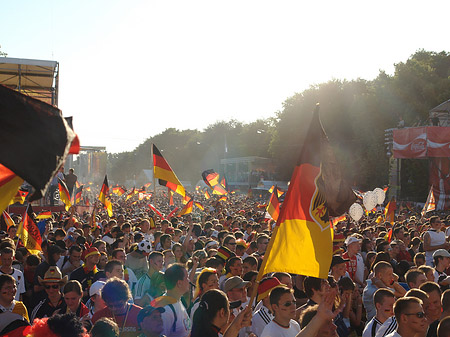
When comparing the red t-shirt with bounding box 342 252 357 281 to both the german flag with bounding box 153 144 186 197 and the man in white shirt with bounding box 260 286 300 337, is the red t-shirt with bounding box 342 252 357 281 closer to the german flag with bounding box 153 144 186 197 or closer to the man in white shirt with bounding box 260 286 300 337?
the man in white shirt with bounding box 260 286 300 337

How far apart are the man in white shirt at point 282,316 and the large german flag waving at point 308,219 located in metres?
0.28

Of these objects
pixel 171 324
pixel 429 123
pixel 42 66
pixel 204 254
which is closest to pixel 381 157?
pixel 429 123

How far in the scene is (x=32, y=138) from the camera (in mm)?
3039

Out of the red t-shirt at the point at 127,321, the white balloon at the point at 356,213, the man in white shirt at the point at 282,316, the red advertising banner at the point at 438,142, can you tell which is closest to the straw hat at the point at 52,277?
the red t-shirt at the point at 127,321

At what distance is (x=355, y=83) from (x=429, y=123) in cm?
2054

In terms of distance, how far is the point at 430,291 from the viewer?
211 inches

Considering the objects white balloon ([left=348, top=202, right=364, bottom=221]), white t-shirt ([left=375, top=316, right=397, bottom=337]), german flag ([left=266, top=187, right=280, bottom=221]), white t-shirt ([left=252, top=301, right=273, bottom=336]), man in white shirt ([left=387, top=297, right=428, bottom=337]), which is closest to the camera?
man in white shirt ([left=387, top=297, right=428, bottom=337])

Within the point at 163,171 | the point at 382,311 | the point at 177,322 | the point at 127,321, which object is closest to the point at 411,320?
the point at 382,311

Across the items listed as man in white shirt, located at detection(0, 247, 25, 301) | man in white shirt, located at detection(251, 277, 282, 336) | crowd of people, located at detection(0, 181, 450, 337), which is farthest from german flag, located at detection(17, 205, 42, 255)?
man in white shirt, located at detection(251, 277, 282, 336)

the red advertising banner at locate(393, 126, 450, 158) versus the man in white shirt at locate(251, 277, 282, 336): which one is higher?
the red advertising banner at locate(393, 126, 450, 158)

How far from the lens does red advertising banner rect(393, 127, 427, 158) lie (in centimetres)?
2777

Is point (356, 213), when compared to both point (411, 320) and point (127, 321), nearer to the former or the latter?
point (411, 320)

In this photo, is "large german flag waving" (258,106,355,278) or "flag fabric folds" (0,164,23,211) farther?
"large german flag waving" (258,106,355,278)

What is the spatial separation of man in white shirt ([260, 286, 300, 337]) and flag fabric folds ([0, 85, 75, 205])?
2337 mm
